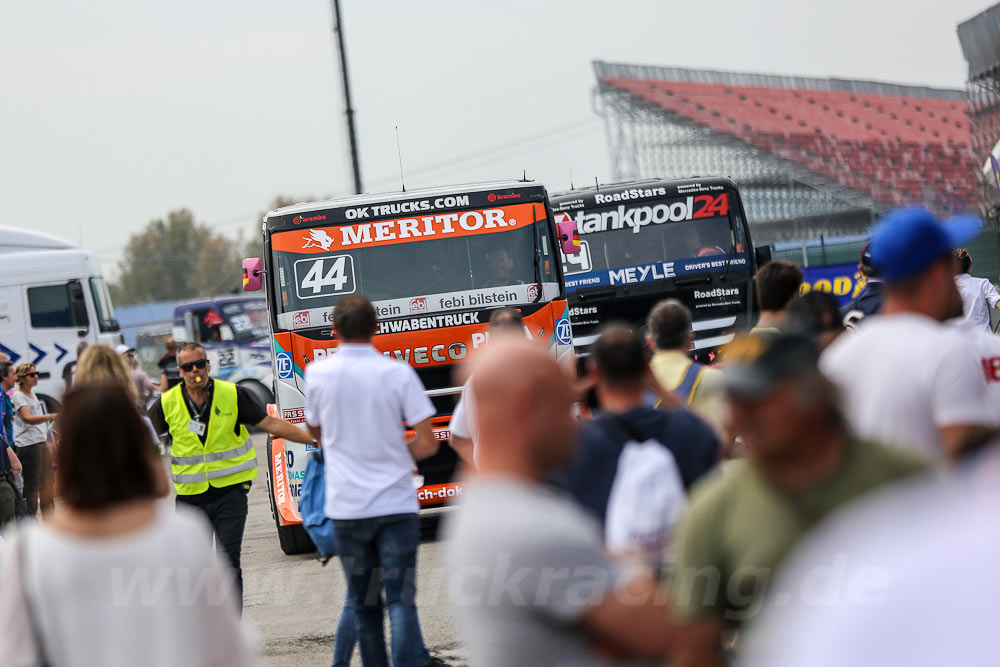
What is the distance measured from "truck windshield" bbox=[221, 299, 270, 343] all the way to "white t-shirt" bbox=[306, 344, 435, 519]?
19.6m

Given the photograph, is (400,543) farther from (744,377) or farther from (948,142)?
(948,142)

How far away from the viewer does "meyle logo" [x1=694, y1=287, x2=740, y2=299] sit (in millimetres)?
13727

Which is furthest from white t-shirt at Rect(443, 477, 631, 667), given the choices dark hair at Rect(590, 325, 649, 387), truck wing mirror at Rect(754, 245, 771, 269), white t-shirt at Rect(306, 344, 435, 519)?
truck wing mirror at Rect(754, 245, 771, 269)

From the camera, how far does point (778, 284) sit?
6.04 metres

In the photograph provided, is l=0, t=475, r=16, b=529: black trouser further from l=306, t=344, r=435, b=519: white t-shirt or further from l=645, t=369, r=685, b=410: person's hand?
l=645, t=369, r=685, b=410: person's hand

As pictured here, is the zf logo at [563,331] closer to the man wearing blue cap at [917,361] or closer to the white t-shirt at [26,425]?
the white t-shirt at [26,425]

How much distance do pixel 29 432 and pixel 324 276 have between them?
11.9ft

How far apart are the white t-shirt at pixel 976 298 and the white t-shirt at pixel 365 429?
5543 millimetres

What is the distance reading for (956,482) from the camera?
3.38 meters

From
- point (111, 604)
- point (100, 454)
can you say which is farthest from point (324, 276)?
point (111, 604)

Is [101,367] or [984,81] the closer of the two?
[101,367]

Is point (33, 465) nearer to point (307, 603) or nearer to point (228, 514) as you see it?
point (307, 603)

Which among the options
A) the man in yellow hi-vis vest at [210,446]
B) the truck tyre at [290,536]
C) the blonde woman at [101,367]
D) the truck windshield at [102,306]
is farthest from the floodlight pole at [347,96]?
the blonde woman at [101,367]

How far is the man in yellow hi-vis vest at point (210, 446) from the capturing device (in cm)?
727
